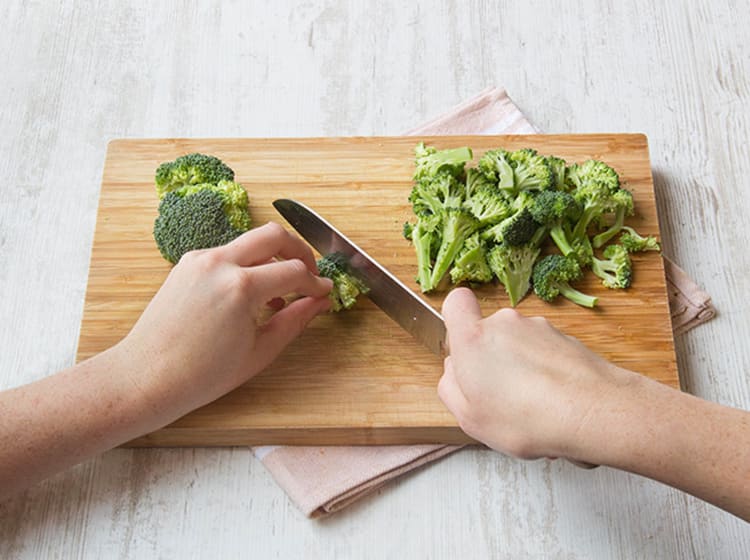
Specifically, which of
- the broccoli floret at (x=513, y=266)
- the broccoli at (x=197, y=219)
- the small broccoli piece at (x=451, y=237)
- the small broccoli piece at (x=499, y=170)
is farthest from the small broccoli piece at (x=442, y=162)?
the broccoli at (x=197, y=219)

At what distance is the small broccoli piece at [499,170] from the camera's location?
222 cm

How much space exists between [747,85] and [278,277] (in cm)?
170

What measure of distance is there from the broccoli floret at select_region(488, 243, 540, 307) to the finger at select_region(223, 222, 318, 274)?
50 cm

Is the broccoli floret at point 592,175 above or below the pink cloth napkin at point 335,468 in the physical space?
above

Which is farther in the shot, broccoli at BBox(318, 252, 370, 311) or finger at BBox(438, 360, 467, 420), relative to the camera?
broccoli at BBox(318, 252, 370, 311)

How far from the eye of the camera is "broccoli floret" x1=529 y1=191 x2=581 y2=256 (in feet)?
7.02

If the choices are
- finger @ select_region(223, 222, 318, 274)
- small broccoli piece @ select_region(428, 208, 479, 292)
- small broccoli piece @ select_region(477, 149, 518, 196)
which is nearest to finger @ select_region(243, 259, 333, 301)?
finger @ select_region(223, 222, 318, 274)

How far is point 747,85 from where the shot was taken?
2693 mm

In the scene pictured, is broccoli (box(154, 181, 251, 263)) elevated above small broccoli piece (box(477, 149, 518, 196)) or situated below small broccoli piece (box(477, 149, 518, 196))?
below

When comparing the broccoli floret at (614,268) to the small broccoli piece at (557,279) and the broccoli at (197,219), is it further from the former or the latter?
the broccoli at (197,219)

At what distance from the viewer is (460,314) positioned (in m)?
1.85

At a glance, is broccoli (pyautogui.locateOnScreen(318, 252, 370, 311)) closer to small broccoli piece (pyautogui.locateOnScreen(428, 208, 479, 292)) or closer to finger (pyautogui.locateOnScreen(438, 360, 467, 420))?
small broccoli piece (pyautogui.locateOnScreen(428, 208, 479, 292))

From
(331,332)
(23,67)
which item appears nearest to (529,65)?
(331,332)

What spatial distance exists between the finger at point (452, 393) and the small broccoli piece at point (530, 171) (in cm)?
62
